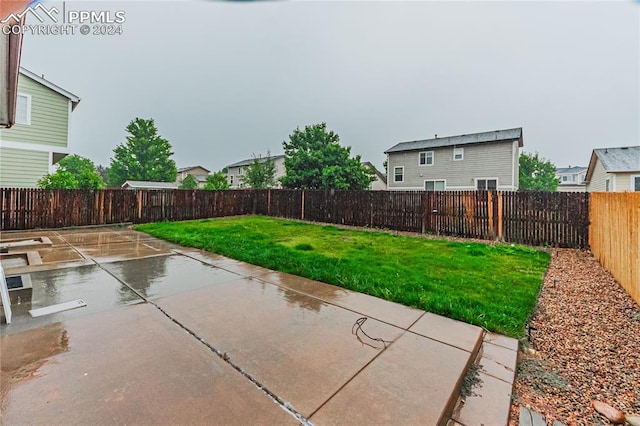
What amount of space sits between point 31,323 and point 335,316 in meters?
2.63

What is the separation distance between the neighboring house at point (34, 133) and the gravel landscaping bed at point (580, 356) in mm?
14340

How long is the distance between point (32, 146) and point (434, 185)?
20387 millimetres

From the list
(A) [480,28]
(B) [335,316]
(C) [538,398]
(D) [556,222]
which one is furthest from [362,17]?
(C) [538,398]

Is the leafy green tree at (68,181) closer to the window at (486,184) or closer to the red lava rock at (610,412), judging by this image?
the red lava rock at (610,412)

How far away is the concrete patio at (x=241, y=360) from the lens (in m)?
1.48

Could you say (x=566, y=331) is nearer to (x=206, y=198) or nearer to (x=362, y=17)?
(x=362, y=17)

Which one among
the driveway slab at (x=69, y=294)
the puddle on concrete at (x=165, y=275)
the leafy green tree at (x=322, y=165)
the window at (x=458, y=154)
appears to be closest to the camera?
the driveway slab at (x=69, y=294)

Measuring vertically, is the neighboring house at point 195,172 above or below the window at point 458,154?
above

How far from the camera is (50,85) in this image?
10.4 metres

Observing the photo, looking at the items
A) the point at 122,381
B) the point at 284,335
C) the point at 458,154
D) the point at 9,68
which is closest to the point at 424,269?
the point at 284,335

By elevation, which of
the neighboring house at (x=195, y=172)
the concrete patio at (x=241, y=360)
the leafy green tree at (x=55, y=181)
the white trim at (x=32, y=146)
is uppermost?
the neighboring house at (x=195, y=172)

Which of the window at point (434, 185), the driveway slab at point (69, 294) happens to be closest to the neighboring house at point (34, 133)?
the driveway slab at point (69, 294)

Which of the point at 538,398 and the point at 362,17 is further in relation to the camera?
the point at 362,17

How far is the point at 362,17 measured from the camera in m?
7.84
